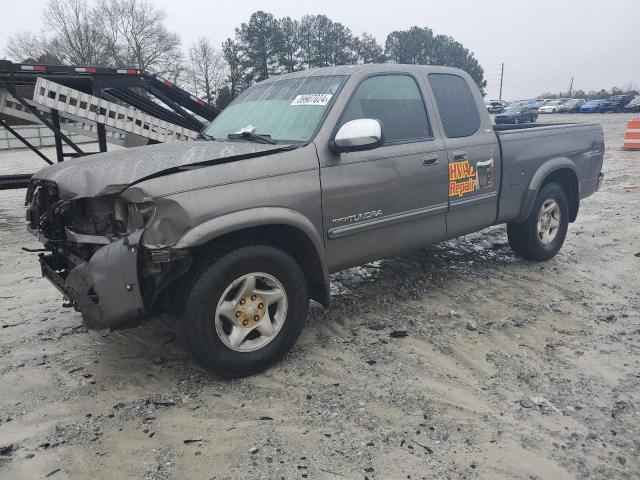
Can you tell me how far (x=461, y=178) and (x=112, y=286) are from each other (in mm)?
2916

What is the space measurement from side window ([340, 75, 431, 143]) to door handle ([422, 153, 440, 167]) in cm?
17

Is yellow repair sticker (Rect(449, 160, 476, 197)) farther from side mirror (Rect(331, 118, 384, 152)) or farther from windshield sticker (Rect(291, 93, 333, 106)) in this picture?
windshield sticker (Rect(291, 93, 333, 106))

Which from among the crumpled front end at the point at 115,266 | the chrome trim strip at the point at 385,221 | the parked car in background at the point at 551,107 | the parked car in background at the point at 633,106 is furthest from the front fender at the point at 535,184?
the parked car in background at the point at 551,107

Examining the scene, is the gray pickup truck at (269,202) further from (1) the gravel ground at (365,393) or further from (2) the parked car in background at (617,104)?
(2) the parked car in background at (617,104)

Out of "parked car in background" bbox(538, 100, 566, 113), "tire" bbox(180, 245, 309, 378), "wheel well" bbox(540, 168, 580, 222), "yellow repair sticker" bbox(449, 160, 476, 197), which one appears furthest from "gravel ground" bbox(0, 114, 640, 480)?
"parked car in background" bbox(538, 100, 566, 113)

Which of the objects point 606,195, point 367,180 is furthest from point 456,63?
point 367,180

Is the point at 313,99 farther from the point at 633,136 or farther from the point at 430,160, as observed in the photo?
the point at 633,136

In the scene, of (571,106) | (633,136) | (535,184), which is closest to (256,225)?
(535,184)

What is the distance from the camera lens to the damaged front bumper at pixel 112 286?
8.84 feet

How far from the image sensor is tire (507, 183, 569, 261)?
17.3 ft

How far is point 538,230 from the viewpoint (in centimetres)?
537

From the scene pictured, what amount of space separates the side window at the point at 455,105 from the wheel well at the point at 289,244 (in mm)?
1733

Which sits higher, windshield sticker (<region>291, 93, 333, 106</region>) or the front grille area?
windshield sticker (<region>291, 93, 333, 106</region>)

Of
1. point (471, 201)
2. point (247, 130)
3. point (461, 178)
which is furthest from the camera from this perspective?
point (471, 201)
